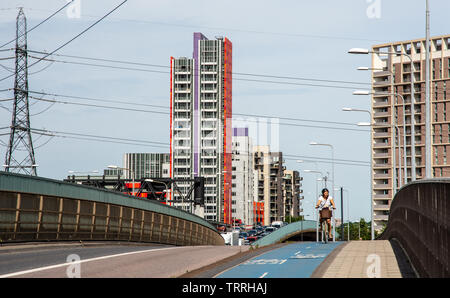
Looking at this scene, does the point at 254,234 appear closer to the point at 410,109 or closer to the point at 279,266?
the point at 410,109

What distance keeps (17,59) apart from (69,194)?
2571 cm

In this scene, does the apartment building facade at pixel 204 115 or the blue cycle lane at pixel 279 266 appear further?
the apartment building facade at pixel 204 115

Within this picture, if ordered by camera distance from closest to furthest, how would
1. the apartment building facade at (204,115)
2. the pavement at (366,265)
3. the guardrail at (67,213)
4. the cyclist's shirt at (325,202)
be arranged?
the pavement at (366,265)
the guardrail at (67,213)
the cyclist's shirt at (325,202)
the apartment building facade at (204,115)

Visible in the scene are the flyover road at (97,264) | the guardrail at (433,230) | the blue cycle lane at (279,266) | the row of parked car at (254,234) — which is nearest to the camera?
the guardrail at (433,230)

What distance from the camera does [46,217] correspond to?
87.0 feet

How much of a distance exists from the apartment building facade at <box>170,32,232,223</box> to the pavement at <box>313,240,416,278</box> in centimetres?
16817

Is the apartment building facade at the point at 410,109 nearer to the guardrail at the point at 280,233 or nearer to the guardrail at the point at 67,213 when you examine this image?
the guardrail at the point at 280,233

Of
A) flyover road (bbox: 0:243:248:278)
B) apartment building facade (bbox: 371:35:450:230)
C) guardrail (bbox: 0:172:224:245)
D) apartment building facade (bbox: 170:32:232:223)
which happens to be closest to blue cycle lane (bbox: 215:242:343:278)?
flyover road (bbox: 0:243:248:278)

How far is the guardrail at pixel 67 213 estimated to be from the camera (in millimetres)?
23750

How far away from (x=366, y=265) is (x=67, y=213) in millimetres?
15685

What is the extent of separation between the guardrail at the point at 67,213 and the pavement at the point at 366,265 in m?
11.6

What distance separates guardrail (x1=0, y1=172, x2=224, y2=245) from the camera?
77.9ft

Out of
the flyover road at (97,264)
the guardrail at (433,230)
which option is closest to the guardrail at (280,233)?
the flyover road at (97,264)

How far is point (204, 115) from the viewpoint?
194500mm
